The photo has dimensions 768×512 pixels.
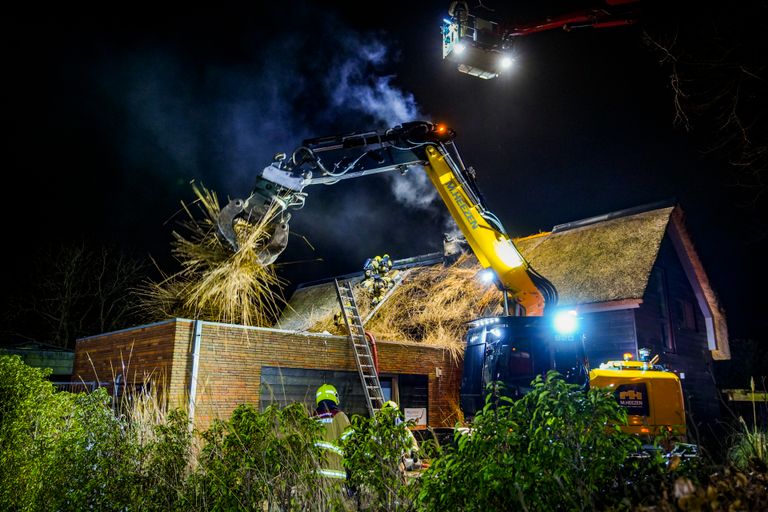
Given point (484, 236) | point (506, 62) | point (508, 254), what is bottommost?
point (508, 254)

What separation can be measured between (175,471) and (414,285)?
1138cm

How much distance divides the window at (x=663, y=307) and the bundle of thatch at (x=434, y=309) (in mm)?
4633

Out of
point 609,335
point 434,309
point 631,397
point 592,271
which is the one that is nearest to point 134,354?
point 434,309

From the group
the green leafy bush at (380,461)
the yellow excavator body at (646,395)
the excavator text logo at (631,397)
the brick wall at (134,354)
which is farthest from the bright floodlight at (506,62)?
the green leafy bush at (380,461)

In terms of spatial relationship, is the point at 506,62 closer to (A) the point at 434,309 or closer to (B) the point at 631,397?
(A) the point at 434,309

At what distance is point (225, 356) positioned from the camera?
1062 centimetres

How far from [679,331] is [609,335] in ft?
11.0

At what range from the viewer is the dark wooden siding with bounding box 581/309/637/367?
13.2 metres

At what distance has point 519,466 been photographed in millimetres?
2656

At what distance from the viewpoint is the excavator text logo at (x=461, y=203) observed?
32.9 ft

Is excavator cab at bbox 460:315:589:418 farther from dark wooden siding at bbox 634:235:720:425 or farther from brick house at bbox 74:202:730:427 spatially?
dark wooden siding at bbox 634:235:720:425

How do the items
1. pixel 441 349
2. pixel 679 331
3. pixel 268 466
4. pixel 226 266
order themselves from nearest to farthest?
pixel 268 466 < pixel 226 266 < pixel 441 349 < pixel 679 331

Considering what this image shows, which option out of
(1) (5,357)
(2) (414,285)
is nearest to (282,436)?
(1) (5,357)

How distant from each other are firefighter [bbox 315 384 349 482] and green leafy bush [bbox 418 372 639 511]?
1.55 metres
